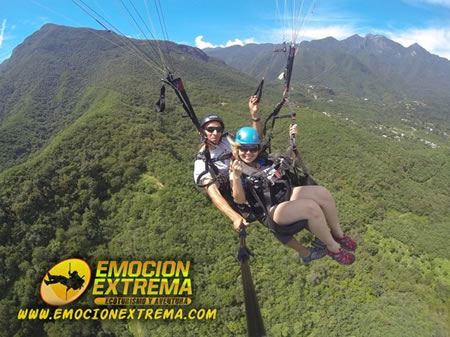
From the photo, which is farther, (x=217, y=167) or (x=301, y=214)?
(x=217, y=167)

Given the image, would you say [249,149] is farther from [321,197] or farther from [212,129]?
[321,197]

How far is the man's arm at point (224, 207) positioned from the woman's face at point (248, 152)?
0.53 m

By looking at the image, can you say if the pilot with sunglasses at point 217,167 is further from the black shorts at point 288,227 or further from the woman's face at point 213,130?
the black shorts at point 288,227

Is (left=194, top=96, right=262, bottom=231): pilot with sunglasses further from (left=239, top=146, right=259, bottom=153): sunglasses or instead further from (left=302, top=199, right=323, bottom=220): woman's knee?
(left=302, top=199, right=323, bottom=220): woman's knee

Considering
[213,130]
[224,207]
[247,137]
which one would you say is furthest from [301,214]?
[213,130]

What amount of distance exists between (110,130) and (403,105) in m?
176

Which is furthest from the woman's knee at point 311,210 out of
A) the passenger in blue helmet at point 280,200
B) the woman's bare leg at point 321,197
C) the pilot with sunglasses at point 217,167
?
the pilot with sunglasses at point 217,167

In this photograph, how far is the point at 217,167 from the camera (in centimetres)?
400

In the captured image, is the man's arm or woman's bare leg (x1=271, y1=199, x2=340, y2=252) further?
woman's bare leg (x1=271, y1=199, x2=340, y2=252)

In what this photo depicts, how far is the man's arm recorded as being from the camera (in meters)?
3.20

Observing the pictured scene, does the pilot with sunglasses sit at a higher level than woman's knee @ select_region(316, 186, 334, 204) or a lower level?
higher

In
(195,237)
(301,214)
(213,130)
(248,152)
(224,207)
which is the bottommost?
(195,237)

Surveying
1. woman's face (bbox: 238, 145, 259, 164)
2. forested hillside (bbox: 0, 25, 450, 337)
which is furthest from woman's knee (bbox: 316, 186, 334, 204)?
forested hillside (bbox: 0, 25, 450, 337)

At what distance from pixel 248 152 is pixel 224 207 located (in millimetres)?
790
